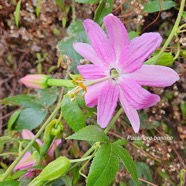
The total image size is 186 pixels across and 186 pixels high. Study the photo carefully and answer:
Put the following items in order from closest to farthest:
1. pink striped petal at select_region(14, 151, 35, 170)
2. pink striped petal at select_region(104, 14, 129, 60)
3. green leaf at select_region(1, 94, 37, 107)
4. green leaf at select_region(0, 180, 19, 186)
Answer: pink striped petal at select_region(104, 14, 129, 60) → green leaf at select_region(0, 180, 19, 186) → pink striped petal at select_region(14, 151, 35, 170) → green leaf at select_region(1, 94, 37, 107)

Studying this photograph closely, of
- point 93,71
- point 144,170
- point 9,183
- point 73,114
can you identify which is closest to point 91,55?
point 93,71

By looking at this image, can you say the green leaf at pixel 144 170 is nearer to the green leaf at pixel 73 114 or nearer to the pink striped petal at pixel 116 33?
the green leaf at pixel 73 114

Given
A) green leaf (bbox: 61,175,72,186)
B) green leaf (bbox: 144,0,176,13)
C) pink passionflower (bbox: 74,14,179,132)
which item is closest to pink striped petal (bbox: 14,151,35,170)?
green leaf (bbox: 61,175,72,186)

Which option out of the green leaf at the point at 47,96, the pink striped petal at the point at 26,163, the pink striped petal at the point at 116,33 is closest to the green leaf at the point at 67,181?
the pink striped petal at the point at 26,163

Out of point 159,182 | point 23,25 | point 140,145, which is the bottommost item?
point 159,182

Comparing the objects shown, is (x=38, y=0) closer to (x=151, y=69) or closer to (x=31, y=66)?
(x=31, y=66)

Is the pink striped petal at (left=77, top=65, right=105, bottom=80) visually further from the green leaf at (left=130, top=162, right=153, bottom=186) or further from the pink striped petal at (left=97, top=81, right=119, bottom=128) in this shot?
the green leaf at (left=130, top=162, right=153, bottom=186)

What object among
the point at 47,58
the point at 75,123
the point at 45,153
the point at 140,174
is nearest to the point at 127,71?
the point at 75,123
